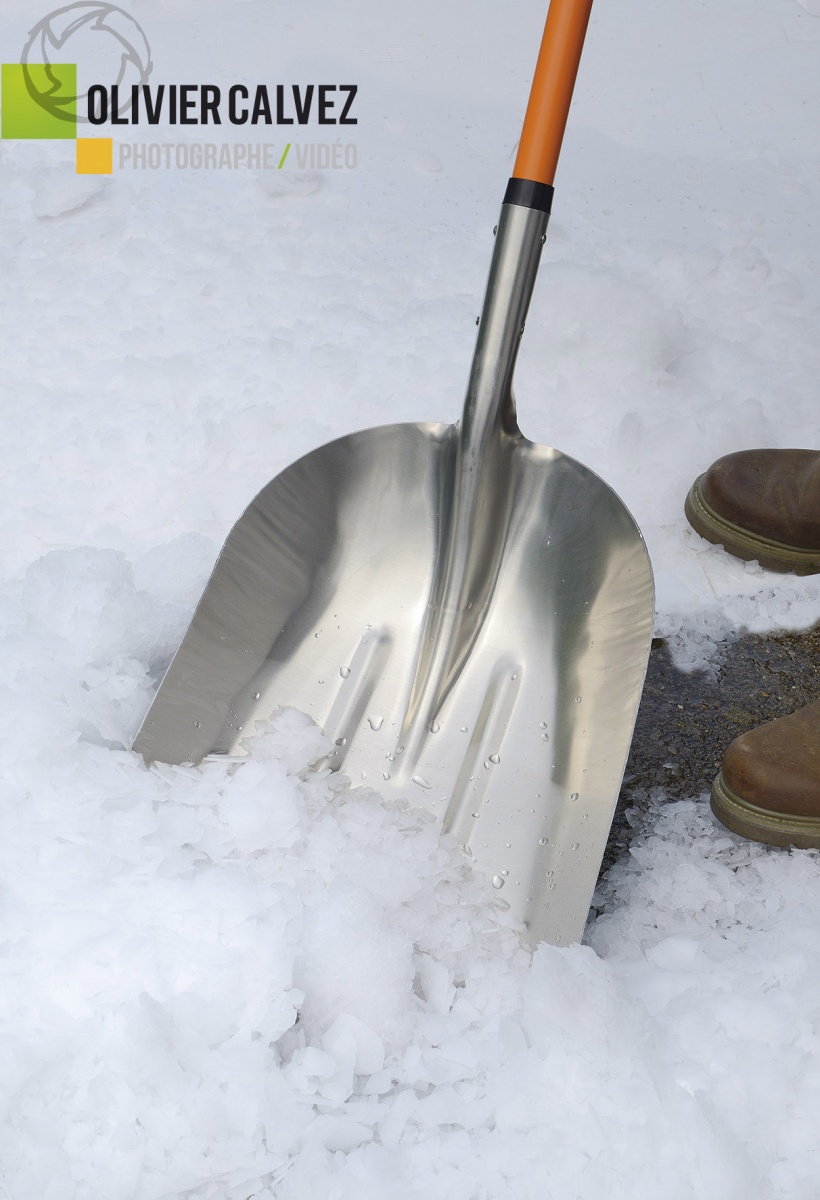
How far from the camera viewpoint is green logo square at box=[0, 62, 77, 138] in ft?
8.14

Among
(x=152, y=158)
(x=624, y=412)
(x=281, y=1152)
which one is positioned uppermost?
(x=152, y=158)

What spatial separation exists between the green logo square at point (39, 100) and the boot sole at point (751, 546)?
1843 millimetres

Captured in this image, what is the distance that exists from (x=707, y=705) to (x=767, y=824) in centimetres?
24

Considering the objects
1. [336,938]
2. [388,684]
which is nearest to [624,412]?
[388,684]

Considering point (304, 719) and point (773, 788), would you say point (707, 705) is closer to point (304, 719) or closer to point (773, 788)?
point (773, 788)

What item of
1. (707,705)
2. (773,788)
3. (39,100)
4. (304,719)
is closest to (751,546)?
(707,705)

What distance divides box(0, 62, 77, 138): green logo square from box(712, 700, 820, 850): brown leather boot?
86.2 inches

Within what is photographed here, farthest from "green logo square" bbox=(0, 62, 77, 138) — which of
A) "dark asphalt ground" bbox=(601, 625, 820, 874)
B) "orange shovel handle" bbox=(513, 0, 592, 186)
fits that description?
"dark asphalt ground" bbox=(601, 625, 820, 874)

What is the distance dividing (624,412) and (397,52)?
163 centimetres

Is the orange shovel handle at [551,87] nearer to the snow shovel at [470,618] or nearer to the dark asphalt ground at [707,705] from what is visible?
the snow shovel at [470,618]

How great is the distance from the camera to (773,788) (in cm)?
115

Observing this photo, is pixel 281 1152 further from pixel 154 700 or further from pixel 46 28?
pixel 46 28

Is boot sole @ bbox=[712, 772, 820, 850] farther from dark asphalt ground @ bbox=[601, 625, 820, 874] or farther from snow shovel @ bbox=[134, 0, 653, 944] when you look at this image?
snow shovel @ bbox=[134, 0, 653, 944]

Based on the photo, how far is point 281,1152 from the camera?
83cm
